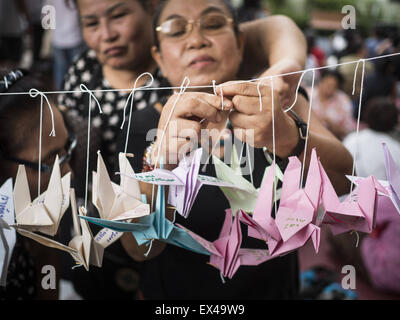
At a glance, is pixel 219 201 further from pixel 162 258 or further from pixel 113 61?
pixel 113 61

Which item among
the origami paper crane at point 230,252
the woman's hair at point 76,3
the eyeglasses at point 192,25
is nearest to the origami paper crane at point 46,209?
the origami paper crane at point 230,252

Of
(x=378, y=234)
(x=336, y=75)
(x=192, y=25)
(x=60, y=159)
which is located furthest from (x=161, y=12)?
(x=336, y=75)

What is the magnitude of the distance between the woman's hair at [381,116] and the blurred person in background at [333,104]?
634 mm

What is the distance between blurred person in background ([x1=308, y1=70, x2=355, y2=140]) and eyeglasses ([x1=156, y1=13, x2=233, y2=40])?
1.86m

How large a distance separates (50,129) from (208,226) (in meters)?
0.39

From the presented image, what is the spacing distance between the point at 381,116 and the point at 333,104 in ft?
2.59

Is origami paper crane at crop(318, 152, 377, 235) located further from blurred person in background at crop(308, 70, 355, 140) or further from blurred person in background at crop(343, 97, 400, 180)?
blurred person in background at crop(308, 70, 355, 140)

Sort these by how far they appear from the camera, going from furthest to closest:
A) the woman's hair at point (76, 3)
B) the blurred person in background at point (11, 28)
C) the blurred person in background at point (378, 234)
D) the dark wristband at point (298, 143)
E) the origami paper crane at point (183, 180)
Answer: the blurred person in background at point (11, 28) → the blurred person in background at point (378, 234) → the woman's hair at point (76, 3) → the dark wristband at point (298, 143) → the origami paper crane at point (183, 180)

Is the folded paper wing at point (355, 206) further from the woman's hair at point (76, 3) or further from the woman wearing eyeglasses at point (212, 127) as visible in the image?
the woman's hair at point (76, 3)

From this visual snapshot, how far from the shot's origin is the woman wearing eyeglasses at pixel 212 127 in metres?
0.63

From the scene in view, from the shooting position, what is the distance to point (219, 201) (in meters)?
0.88

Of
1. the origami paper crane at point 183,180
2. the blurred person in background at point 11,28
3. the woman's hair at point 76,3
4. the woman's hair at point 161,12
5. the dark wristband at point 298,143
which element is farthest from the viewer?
the blurred person in background at point 11,28

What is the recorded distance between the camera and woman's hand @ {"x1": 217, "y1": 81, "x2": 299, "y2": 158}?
2.03 ft

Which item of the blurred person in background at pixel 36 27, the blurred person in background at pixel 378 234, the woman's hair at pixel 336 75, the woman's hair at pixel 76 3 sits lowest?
the blurred person in background at pixel 378 234
